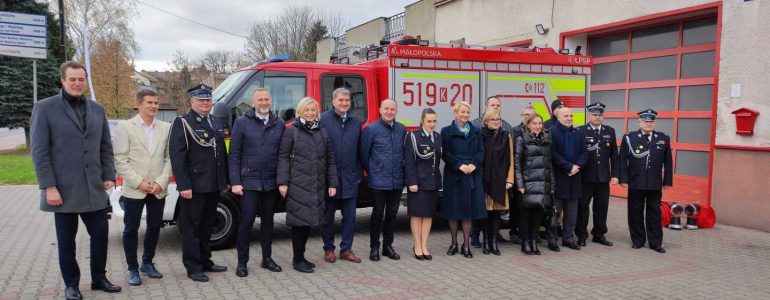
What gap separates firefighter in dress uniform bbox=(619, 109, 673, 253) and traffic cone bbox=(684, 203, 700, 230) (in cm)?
160

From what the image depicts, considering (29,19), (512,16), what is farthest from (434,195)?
(29,19)

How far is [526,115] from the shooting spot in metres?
6.55

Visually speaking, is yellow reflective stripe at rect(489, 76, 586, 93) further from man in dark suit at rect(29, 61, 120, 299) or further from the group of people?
man in dark suit at rect(29, 61, 120, 299)

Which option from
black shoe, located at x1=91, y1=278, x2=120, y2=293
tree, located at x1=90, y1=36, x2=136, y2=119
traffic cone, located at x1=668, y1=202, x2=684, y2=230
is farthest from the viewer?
tree, located at x1=90, y1=36, x2=136, y2=119

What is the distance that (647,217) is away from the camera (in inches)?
266

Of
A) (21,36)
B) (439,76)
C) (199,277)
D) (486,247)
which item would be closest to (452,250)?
(486,247)

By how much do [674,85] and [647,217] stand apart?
12.1 feet

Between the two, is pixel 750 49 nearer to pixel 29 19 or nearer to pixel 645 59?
pixel 645 59

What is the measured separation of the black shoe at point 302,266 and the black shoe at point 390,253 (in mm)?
970

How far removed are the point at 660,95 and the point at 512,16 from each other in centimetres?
389

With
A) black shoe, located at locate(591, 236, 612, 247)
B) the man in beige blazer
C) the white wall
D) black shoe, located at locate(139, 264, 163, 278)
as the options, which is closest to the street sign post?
the man in beige blazer

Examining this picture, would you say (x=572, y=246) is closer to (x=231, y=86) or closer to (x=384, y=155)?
(x=384, y=155)

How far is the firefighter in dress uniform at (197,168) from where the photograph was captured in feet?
16.0

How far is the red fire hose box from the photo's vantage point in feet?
25.4
